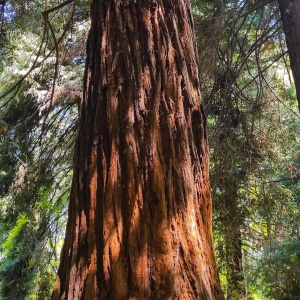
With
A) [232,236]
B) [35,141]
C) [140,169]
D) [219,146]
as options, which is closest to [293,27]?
[219,146]

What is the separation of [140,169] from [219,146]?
3.17 meters

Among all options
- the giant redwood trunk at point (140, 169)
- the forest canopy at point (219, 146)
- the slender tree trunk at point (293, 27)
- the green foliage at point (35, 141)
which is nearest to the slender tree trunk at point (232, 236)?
the forest canopy at point (219, 146)

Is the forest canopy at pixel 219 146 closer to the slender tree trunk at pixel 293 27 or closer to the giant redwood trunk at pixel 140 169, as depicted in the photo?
the slender tree trunk at pixel 293 27

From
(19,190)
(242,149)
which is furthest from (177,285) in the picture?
(19,190)

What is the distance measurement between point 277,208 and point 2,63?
4496 millimetres

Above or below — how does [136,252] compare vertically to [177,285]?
above

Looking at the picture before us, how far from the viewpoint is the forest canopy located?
439 cm

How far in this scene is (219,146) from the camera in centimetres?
441

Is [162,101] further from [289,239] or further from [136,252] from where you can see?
[289,239]

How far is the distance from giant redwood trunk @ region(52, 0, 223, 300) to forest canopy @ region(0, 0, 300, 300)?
2.41 metres

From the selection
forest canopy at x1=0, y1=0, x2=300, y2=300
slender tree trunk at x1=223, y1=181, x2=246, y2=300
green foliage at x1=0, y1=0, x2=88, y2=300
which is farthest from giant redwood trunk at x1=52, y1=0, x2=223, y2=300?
green foliage at x1=0, y1=0, x2=88, y2=300

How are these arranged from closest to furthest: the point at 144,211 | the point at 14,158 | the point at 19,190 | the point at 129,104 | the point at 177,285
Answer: the point at 177,285 < the point at 144,211 < the point at 129,104 < the point at 19,190 < the point at 14,158

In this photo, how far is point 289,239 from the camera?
5.19 meters

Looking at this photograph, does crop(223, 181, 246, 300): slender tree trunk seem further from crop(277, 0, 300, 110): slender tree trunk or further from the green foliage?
the green foliage
